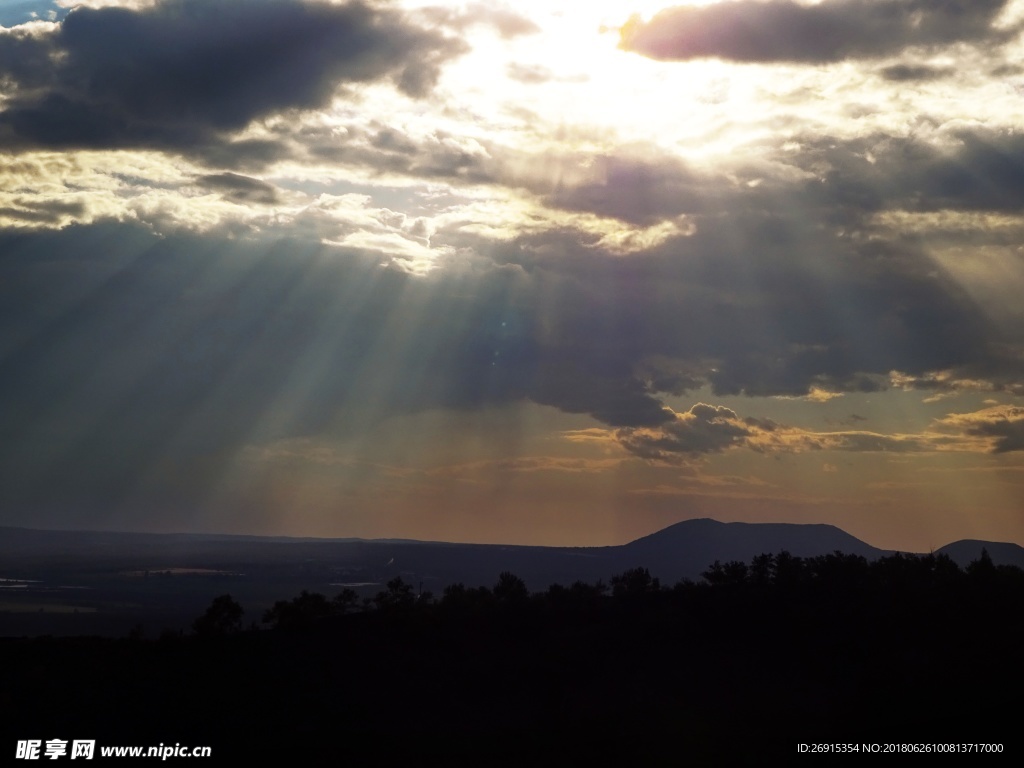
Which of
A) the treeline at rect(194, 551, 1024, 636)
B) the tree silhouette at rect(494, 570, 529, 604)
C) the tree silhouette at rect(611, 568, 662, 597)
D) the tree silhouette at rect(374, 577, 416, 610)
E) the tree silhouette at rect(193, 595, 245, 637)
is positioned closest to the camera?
the tree silhouette at rect(193, 595, 245, 637)

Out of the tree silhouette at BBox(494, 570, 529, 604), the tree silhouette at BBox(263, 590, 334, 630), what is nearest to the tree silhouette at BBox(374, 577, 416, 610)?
the tree silhouette at BBox(263, 590, 334, 630)

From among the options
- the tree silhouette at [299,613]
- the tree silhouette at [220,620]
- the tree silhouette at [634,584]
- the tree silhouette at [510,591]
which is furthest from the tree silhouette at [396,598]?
the tree silhouette at [634,584]

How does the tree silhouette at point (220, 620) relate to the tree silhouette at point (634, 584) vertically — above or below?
below

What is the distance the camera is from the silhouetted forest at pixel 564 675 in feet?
163

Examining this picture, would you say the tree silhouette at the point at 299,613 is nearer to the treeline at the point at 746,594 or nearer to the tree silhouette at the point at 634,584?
the treeline at the point at 746,594

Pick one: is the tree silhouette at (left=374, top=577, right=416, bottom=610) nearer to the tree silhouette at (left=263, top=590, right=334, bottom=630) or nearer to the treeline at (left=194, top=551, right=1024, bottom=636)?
the treeline at (left=194, top=551, right=1024, bottom=636)

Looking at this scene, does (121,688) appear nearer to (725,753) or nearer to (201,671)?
(201,671)

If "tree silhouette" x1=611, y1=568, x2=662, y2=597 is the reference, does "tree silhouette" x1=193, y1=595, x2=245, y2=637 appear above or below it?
below

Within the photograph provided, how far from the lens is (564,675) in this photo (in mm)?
59469

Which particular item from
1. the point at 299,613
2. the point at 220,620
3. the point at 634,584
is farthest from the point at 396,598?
the point at 634,584

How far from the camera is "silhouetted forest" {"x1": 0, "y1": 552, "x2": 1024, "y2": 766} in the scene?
163ft

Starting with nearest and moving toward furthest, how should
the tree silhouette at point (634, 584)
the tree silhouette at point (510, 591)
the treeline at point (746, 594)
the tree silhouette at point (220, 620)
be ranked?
the tree silhouette at point (220, 620) → the treeline at point (746, 594) → the tree silhouette at point (510, 591) → the tree silhouette at point (634, 584)

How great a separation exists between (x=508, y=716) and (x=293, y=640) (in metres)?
17.4

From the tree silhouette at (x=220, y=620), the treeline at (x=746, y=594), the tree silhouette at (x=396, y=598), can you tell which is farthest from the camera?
the tree silhouette at (x=396, y=598)
